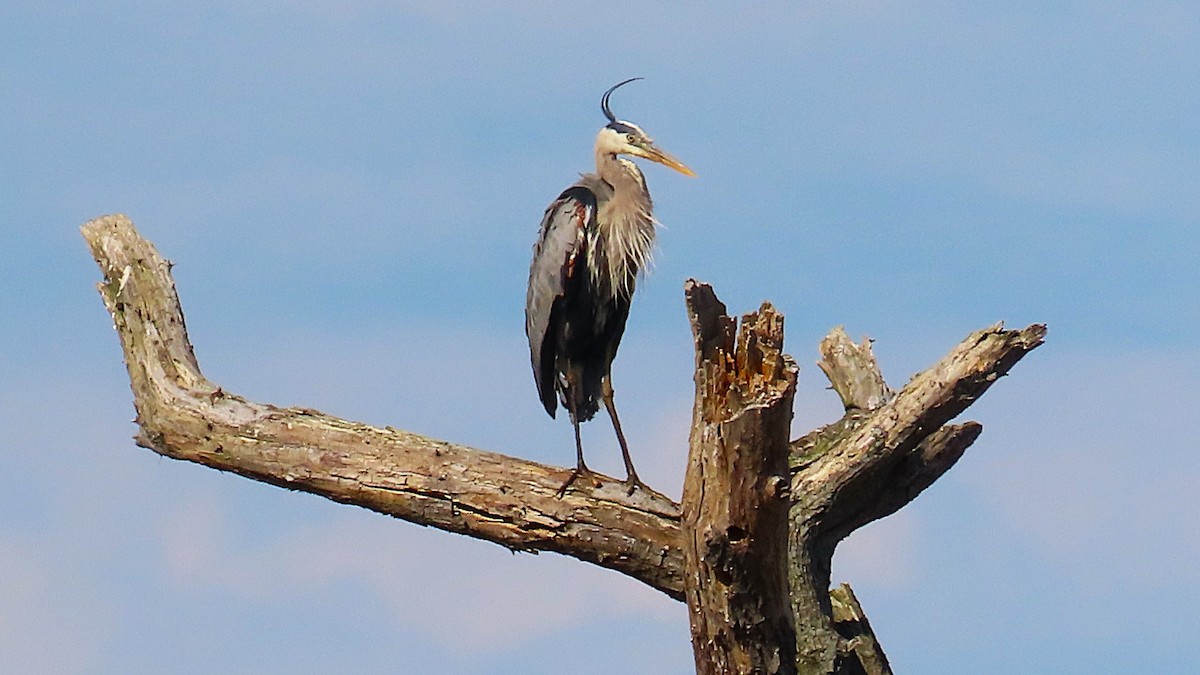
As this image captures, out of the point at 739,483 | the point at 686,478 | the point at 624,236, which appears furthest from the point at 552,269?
the point at 739,483

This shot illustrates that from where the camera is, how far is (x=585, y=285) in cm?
696

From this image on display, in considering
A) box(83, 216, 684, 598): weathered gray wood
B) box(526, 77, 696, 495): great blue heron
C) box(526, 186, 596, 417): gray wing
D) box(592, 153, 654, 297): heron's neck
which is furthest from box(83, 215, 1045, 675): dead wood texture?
box(592, 153, 654, 297): heron's neck

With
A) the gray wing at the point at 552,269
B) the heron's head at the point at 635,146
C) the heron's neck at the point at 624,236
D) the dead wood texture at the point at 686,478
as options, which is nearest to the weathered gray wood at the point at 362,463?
the dead wood texture at the point at 686,478

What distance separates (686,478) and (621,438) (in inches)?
79.7

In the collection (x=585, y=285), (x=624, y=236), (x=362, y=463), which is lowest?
(x=362, y=463)

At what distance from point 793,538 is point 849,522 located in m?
0.37

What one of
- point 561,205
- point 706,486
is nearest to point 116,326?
point 561,205

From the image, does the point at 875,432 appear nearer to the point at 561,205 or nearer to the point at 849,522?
the point at 849,522

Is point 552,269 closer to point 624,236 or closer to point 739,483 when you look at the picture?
point 624,236

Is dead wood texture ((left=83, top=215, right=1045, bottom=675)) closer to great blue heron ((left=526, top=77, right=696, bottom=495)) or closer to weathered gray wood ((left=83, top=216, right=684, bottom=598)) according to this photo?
weathered gray wood ((left=83, top=216, right=684, bottom=598))

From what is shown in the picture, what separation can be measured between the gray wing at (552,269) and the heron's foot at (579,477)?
775 mm

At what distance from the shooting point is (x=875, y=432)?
22.0 ft

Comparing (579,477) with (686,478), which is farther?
(579,477)

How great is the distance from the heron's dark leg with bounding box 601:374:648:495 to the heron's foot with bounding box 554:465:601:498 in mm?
149
